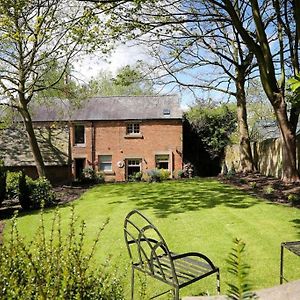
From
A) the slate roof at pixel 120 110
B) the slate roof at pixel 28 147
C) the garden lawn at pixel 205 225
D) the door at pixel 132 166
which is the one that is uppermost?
the slate roof at pixel 120 110

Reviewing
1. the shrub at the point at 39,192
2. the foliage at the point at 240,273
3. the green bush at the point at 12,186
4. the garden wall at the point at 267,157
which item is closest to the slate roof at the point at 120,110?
the garden wall at the point at 267,157

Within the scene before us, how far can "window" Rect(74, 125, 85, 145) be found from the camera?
31.7 meters

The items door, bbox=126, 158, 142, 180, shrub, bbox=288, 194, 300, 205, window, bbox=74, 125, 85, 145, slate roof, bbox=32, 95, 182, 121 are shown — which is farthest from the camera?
window, bbox=74, 125, 85, 145

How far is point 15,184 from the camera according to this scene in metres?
17.0

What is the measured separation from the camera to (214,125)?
31.7 metres

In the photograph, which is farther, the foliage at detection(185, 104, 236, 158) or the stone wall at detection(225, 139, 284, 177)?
the foliage at detection(185, 104, 236, 158)

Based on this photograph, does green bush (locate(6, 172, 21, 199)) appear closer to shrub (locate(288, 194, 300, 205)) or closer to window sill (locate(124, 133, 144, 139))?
shrub (locate(288, 194, 300, 205))

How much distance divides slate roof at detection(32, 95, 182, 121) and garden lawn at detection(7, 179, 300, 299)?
1531 cm

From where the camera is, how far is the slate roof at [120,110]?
3100 centimetres

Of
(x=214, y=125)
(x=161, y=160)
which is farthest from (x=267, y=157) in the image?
(x=161, y=160)

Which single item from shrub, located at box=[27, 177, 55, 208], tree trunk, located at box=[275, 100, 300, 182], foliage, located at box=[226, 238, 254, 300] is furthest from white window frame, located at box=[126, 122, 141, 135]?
foliage, located at box=[226, 238, 254, 300]

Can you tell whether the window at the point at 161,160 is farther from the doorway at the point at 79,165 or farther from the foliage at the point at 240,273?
the foliage at the point at 240,273

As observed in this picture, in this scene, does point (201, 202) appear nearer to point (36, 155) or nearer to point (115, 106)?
point (36, 155)

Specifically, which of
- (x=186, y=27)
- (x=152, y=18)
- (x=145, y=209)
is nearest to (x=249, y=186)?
(x=145, y=209)
